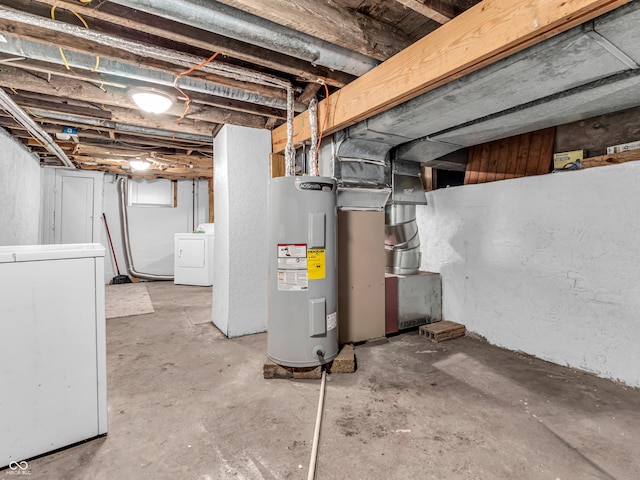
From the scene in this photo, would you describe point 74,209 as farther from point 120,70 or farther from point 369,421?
point 369,421

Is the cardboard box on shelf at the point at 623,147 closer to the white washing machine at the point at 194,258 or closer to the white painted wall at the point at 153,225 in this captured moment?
the white washing machine at the point at 194,258

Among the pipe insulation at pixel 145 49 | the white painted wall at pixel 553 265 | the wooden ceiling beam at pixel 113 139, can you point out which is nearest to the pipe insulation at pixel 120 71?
the pipe insulation at pixel 145 49

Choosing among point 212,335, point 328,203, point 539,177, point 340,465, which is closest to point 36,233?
point 212,335

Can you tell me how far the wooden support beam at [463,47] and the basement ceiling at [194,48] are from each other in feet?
0.36

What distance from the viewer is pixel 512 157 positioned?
286 centimetres

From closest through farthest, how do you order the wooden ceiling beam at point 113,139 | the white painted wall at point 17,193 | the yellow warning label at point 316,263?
the yellow warning label at point 316,263 → the white painted wall at point 17,193 → the wooden ceiling beam at point 113,139

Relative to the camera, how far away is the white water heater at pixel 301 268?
210 cm

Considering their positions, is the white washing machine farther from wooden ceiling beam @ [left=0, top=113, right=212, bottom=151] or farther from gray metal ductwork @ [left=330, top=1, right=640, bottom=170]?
gray metal ductwork @ [left=330, top=1, right=640, bottom=170]

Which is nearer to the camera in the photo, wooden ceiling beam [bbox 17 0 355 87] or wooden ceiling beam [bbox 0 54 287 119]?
wooden ceiling beam [bbox 17 0 355 87]

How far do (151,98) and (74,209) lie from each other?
4.35 m

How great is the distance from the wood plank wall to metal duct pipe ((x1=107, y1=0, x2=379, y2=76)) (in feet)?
5.57

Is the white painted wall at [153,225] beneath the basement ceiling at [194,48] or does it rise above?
beneath

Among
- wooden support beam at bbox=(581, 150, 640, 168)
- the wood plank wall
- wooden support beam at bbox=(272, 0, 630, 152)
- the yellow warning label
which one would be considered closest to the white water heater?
the yellow warning label

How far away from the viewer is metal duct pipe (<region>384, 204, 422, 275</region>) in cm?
304
